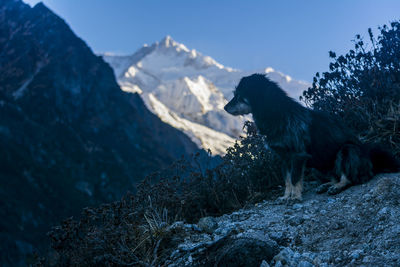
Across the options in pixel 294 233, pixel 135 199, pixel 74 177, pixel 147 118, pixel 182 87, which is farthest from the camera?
pixel 182 87

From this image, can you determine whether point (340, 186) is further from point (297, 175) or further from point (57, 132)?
point (57, 132)

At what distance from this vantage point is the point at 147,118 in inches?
2088

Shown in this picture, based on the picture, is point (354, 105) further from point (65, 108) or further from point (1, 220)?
point (65, 108)

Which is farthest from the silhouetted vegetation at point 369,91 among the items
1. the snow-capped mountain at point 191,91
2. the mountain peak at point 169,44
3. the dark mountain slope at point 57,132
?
the mountain peak at point 169,44

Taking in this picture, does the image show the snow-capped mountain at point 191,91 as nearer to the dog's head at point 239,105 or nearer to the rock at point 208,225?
the dog's head at point 239,105

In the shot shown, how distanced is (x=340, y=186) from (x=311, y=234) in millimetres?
1156

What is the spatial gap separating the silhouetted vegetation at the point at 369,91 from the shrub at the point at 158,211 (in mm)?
1531

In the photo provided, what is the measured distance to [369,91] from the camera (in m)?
5.20

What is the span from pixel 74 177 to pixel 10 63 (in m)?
19.1

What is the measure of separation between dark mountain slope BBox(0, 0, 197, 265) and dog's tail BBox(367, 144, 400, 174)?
16.4 meters

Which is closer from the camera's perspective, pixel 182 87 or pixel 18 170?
pixel 18 170

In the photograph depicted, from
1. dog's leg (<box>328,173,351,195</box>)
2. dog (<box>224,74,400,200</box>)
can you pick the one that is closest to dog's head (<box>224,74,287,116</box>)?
dog (<box>224,74,400,200</box>)

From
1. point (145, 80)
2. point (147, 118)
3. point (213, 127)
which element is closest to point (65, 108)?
point (147, 118)

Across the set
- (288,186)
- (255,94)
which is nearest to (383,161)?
(288,186)
